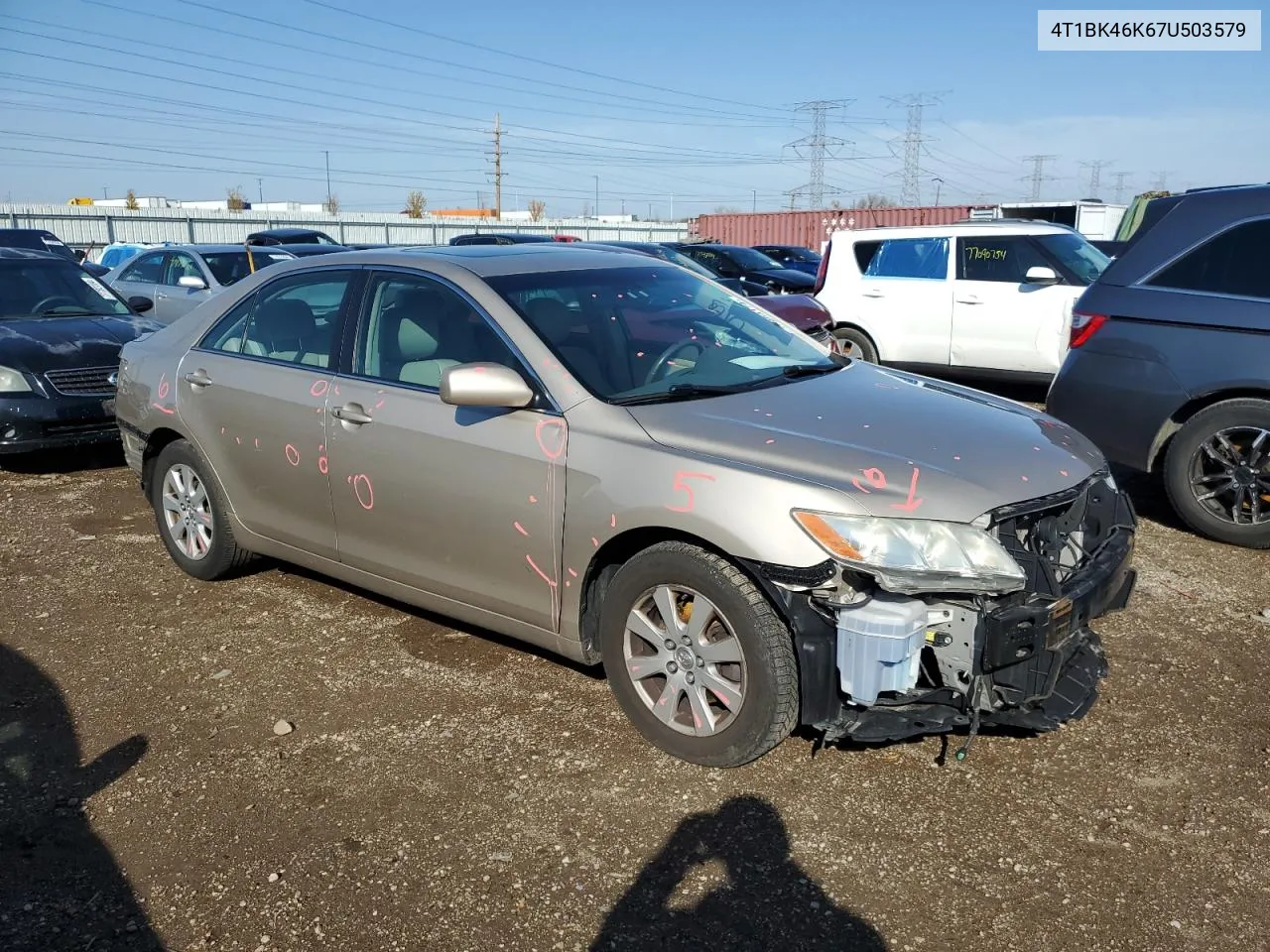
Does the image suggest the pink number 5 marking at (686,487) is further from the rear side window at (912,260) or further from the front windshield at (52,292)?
the rear side window at (912,260)

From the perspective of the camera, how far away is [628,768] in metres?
3.48

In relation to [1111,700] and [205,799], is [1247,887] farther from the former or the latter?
[205,799]

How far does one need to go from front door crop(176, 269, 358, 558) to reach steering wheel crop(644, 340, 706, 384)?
1.45 metres

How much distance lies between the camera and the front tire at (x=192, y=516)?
16.6 ft

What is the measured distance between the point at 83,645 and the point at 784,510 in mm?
3339

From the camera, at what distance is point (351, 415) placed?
423cm

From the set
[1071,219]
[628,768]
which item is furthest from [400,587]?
[1071,219]

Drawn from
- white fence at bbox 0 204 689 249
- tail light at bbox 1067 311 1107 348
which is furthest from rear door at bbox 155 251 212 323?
white fence at bbox 0 204 689 249

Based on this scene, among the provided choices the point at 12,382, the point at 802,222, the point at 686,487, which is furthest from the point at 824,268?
the point at 802,222

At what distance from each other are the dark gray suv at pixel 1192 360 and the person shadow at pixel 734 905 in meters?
3.82

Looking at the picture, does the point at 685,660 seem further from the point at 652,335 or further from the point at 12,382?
the point at 12,382

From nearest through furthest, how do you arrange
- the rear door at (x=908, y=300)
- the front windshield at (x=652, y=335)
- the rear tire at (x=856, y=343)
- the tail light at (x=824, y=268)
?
1. the front windshield at (x=652, y=335)
2. the rear door at (x=908, y=300)
3. the rear tire at (x=856, y=343)
4. the tail light at (x=824, y=268)

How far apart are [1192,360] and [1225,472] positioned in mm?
637

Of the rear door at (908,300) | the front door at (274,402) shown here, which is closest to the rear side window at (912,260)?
the rear door at (908,300)
